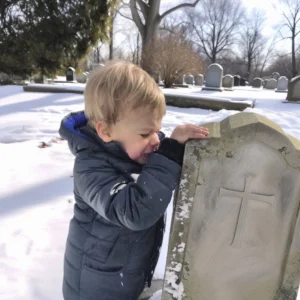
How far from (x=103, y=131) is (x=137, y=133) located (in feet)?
0.38

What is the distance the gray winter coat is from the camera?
1.01m

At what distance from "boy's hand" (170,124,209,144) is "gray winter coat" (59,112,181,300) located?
0.05 metres

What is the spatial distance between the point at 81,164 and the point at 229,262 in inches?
27.5


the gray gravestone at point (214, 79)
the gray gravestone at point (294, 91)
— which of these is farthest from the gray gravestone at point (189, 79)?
the gray gravestone at point (294, 91)

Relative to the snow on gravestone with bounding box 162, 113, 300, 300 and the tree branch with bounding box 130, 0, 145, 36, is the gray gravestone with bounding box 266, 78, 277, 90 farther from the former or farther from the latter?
the snow on gravestone with bounding box 162, 113, 300, 300

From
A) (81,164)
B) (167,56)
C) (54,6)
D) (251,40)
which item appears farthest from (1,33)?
(251,40)

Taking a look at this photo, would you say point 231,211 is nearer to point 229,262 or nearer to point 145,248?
point 229,262

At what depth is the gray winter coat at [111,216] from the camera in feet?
3.32

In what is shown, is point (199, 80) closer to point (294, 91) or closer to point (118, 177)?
point (294, 91)

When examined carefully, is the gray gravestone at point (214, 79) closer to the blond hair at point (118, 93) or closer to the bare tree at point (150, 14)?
the bare tree at point (150, 14)

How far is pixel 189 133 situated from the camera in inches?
42.2

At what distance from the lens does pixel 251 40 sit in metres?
49.3

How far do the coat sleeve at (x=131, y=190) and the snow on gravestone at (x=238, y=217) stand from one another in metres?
0.13

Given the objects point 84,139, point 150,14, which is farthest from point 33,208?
point 150,14
